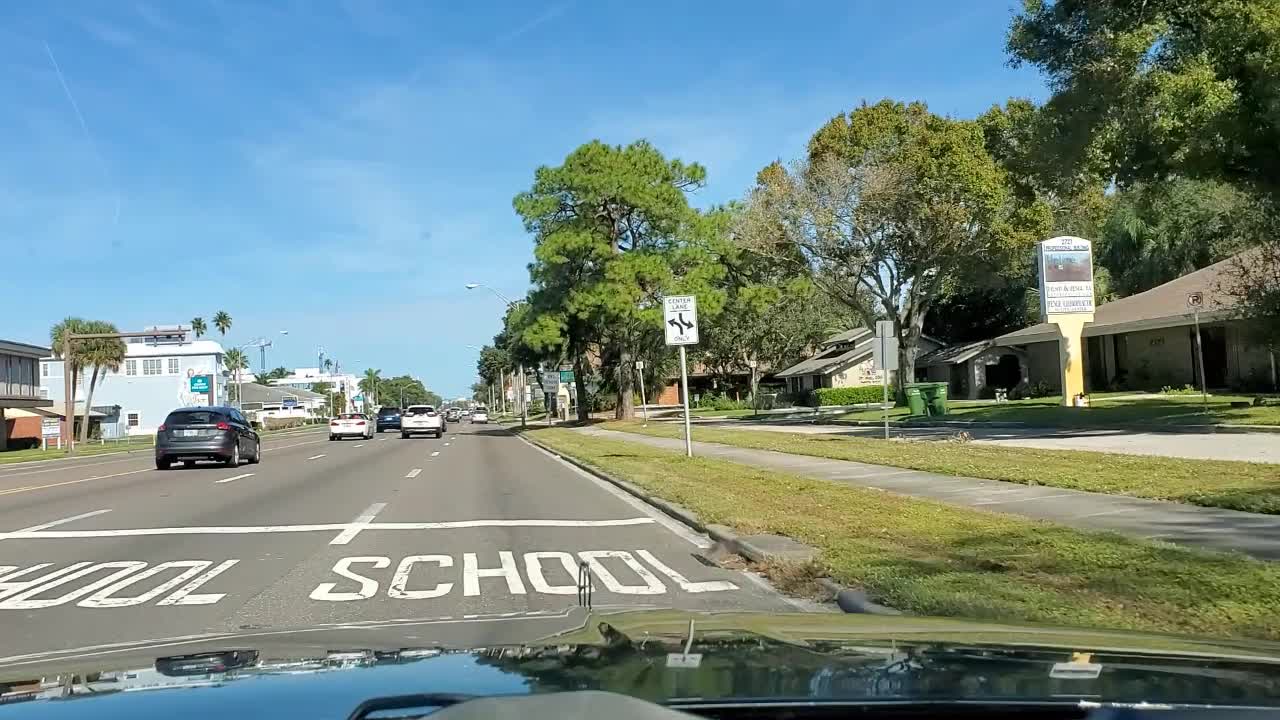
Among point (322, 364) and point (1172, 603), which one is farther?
point (322, 364)

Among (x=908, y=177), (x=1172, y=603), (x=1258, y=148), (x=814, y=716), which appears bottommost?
(x=1172, y=603)

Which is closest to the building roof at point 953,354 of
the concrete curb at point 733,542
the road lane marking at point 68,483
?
the concrete curb at point 733,542

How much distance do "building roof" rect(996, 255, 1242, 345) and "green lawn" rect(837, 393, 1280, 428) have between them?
299 centimetres

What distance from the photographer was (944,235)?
4081cm

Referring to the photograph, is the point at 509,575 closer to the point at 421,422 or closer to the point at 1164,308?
the point at 1164,308

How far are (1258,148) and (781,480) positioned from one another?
42.8 feet

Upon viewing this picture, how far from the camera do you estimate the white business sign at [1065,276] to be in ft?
106

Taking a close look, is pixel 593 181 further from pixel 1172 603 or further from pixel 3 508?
pixel 1172 603

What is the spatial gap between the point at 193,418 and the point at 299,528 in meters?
15.1

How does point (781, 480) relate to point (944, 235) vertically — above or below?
below

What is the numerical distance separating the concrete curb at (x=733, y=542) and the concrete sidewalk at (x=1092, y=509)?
3.01m

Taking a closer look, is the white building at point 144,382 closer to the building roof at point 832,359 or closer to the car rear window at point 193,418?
the building roof at point 832,359

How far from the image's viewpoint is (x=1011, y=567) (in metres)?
8.05

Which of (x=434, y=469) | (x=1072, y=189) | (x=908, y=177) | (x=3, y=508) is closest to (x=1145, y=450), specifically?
(x=1072, y=189)
